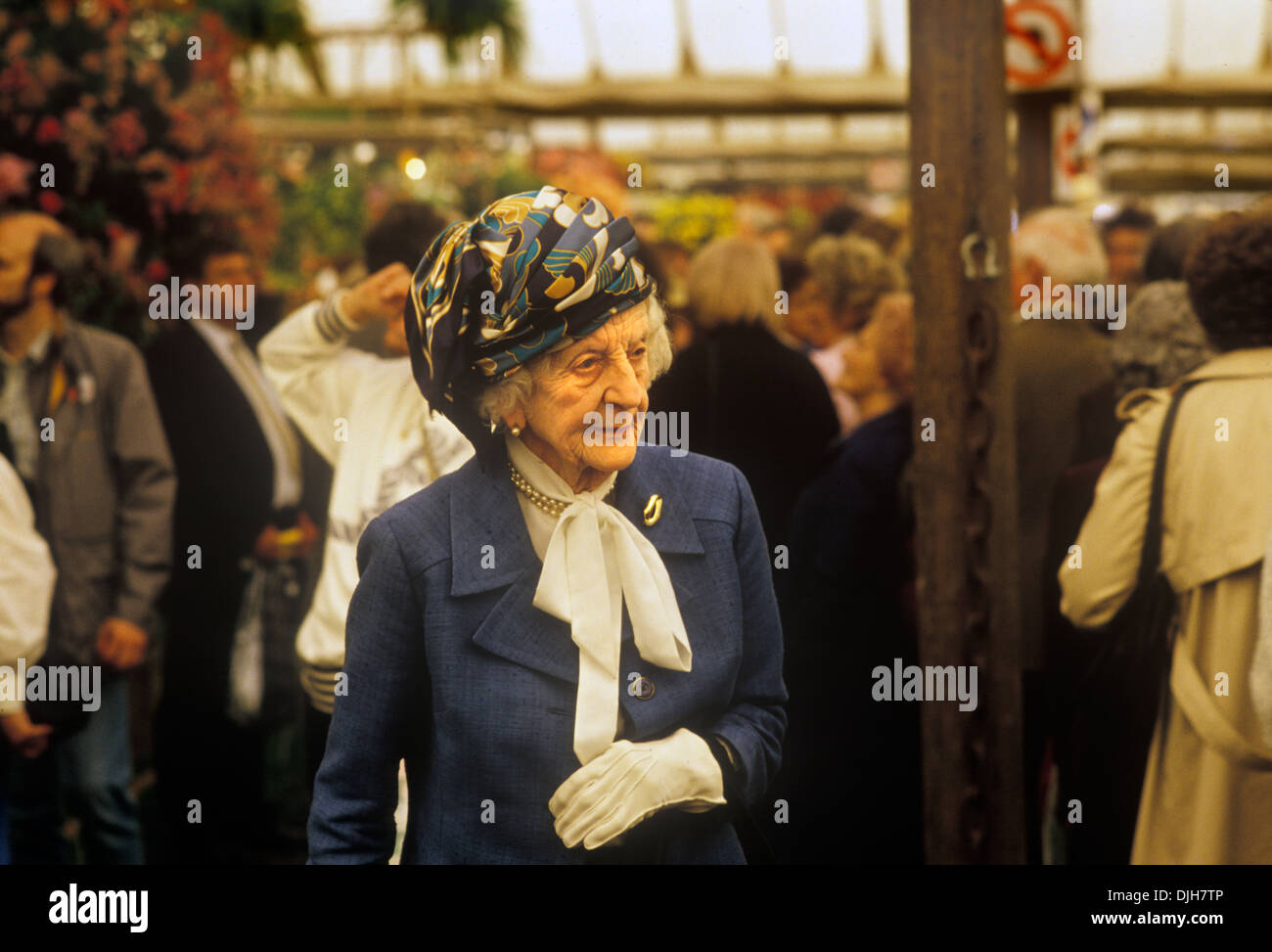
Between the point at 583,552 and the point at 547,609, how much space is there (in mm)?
113

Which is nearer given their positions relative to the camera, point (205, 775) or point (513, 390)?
point (513, 390)

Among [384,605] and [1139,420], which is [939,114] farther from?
[384,605]

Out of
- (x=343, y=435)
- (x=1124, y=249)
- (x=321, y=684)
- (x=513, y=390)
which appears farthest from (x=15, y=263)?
(x=1124, y=249)

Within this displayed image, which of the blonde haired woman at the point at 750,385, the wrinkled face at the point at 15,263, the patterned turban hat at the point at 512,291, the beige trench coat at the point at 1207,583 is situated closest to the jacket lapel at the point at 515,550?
the patterned turban hat at the point at 512,291

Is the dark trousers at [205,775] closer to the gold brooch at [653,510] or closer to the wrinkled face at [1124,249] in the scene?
Answer: the gold brooch at [653,510]

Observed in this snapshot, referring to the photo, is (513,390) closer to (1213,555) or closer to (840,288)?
(1213,555)

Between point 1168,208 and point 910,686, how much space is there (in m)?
4.98

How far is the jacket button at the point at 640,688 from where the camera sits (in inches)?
101

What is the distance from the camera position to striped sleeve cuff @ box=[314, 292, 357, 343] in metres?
3.64

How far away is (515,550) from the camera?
8.54 feet

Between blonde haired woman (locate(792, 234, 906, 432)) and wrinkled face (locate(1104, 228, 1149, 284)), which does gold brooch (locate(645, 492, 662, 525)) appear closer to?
blonde haired woman (locate(792, 234, 906, 432))

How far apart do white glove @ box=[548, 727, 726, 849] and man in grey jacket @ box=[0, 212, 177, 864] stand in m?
1.94

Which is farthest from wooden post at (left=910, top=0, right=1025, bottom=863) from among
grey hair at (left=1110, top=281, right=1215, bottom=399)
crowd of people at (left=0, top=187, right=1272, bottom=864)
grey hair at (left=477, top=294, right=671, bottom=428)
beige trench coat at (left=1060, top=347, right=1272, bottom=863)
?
grey hair at (left=477, top=294, right=671, bottom=428)

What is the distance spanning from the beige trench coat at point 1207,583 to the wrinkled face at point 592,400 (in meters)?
1.27
